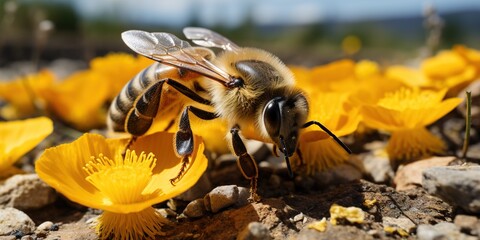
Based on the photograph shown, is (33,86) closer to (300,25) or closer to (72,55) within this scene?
(72,55)

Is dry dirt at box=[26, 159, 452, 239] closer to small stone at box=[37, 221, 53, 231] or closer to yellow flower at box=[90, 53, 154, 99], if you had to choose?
small stone at box=[37, 221, 53, 231]

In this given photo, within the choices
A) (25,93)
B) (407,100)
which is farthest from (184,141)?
(25,93)

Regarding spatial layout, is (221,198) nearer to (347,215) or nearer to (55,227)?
(347,215)

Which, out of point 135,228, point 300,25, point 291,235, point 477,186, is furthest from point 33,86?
point 300,25

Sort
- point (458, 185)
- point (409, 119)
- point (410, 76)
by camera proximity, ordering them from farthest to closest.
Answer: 1. point (410, 76)
2. point (409, 119)
3. point (458, 185)

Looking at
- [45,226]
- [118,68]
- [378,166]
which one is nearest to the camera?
[45,226]

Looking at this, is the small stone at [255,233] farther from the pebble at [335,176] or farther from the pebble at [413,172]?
the pebble at [413,172]

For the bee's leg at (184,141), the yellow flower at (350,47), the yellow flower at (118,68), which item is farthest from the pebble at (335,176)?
the yellow flower at (350,47)
